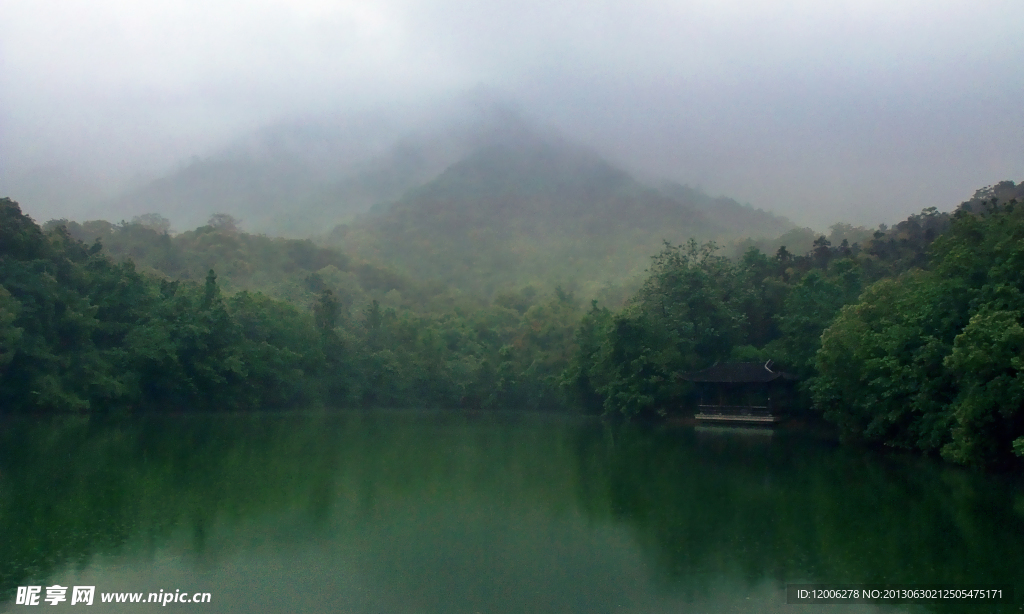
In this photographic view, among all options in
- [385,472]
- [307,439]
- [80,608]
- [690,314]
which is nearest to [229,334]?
[307,439]

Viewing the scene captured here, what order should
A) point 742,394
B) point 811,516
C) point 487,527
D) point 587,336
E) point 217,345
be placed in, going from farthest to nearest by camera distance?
point 587,336, point 217,345, point 742,394, point 811,516, point 487,527

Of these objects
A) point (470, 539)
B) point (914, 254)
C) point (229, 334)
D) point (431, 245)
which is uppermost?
point (431, 245)

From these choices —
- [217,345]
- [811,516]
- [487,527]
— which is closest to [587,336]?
[217,345]

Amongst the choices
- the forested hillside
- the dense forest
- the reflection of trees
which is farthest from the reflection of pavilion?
the reflection of trees

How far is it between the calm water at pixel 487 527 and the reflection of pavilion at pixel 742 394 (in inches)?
366

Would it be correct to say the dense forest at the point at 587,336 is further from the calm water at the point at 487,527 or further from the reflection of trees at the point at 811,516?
the calm water at the point at 487,527

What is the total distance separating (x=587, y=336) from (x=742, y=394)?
35.1ft

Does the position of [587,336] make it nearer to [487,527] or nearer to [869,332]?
[869,332]

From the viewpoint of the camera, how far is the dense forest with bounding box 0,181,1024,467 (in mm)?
18750

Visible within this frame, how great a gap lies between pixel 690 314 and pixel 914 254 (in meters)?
9.83

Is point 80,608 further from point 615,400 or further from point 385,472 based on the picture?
point 615,400

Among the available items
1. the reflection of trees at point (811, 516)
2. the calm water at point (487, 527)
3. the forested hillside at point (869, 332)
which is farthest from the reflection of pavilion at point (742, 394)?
the reflection of trees at point (811, 516)

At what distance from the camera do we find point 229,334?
3822cm

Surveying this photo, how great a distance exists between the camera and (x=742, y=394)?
30469mm
